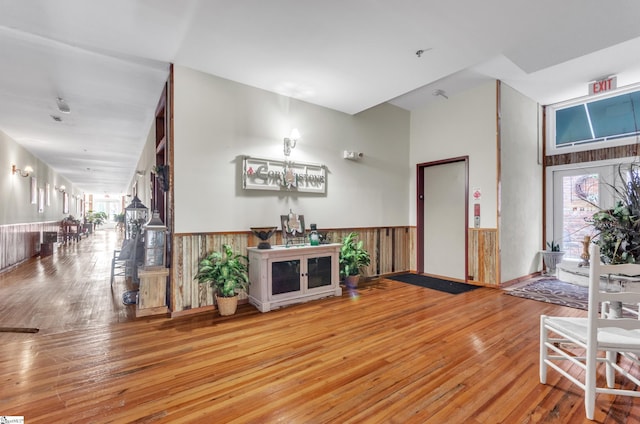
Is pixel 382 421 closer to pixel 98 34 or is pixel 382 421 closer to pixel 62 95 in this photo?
pixel 98 34

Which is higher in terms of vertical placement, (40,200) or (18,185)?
(18,185)

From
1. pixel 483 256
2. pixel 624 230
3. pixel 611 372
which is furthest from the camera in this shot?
pixel 483 256

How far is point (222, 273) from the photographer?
3.41 meters

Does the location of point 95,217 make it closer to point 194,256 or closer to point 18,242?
point 18,242

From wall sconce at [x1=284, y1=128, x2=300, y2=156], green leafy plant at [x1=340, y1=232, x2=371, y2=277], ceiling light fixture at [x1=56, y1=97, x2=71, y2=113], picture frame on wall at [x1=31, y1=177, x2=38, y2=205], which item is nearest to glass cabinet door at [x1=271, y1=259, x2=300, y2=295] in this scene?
green leafy plant at [x1=340, y1=232, x2=371, y2=277]

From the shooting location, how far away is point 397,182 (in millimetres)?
5695

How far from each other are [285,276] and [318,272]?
544 mm

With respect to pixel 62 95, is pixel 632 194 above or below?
below

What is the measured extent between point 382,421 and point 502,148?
4.60 metres

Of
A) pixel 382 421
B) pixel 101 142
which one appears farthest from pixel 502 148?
pixel 101 142

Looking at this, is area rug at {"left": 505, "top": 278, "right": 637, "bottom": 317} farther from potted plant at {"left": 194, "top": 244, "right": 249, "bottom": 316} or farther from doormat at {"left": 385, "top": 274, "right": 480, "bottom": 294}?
potted plant at {"left": 194, "top": 244, "right": 249, "bottom": 316}

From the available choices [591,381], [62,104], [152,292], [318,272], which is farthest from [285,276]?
[62,104]

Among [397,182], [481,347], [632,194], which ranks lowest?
[481,347]

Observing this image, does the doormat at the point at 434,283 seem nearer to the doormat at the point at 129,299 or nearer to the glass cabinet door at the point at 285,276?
the glass cabinet door at the point at 285,276
